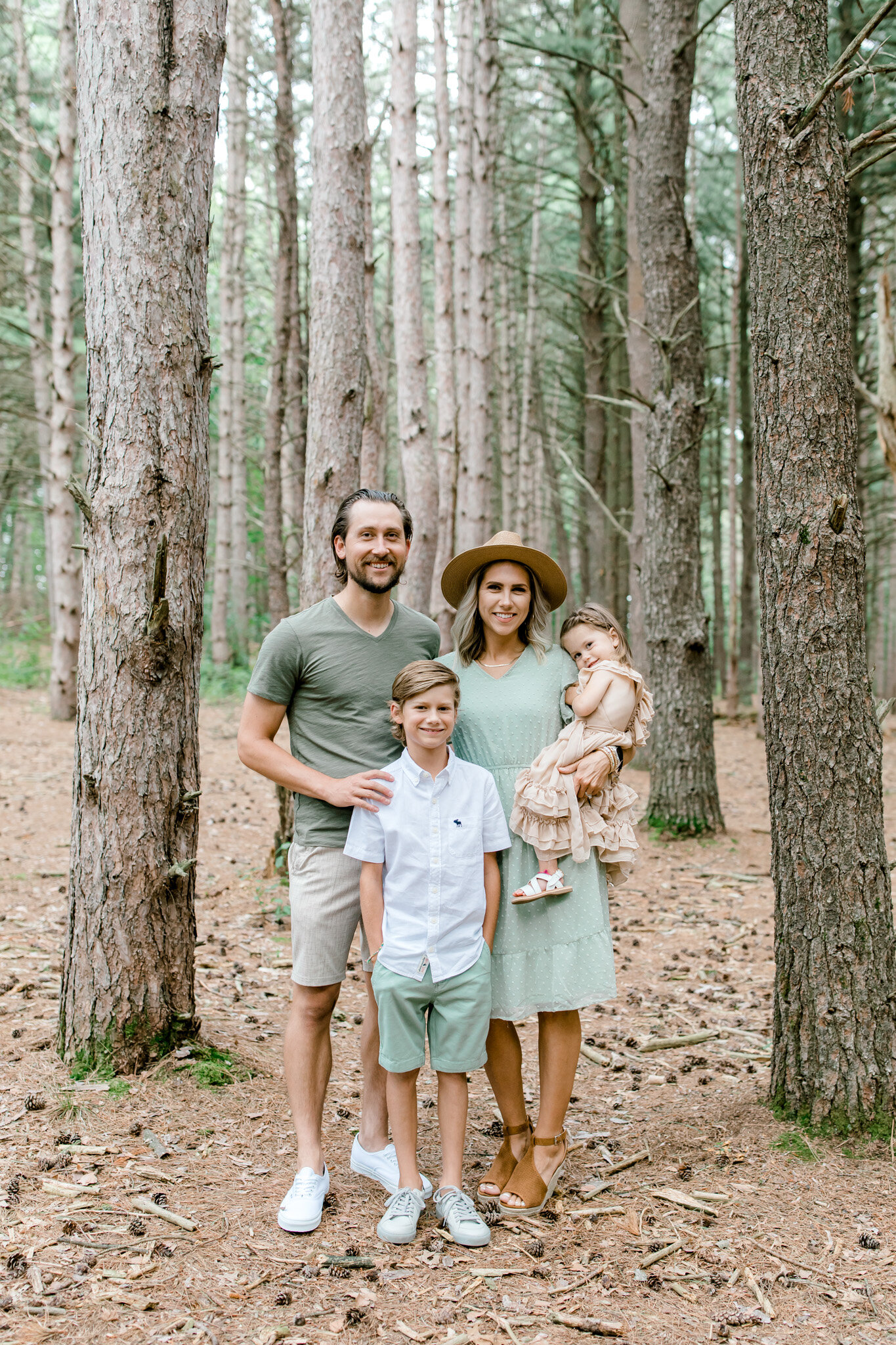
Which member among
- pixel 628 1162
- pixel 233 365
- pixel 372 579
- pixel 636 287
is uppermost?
pixel 233 365

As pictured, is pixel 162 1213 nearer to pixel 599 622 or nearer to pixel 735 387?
pixel 599 622

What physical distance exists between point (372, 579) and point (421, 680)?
0.42 meters

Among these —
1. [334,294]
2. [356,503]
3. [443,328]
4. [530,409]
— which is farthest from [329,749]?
[530,409]

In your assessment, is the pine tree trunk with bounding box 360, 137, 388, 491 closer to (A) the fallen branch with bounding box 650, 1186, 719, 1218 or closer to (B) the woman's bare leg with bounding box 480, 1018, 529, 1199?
(B) the woman's bare leg with bounding box 480, 1018, 529, 1199

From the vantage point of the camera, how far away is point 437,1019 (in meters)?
3.20

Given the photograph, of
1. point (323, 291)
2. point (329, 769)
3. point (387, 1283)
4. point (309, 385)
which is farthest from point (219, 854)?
point (387, 1283)

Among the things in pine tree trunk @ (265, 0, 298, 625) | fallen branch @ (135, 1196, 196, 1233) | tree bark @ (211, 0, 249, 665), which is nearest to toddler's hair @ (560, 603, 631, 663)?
fallen branch @ (135, 1196, 196, 1233)

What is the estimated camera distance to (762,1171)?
11.1 feet

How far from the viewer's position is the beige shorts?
11.0 feet

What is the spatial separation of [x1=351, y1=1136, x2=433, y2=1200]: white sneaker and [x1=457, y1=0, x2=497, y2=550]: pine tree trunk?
8083 mm

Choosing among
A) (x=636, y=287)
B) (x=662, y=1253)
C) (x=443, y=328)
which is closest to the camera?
(x=662, y=1253)

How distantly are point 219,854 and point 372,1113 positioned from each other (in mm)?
4685

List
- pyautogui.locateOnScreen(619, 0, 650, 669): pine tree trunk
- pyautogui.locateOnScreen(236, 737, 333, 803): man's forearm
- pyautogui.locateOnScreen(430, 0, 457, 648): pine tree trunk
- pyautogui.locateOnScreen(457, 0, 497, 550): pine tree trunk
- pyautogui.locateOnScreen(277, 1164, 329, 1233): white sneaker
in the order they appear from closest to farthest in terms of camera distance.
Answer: pyautogui.locateOnScreen(277, 1164, 329, 1233): white sneaker < pyautogui.locateOnScreen(236, 737, 333, 803): man's forearm < pyautogui.locateOnScreen(619, 0, 650, 669): pine tree trunk < pyautogui.locateOnScreen(430, 0, 457, 648): pine tree trunk < pyautogui.locateOnScreen(457, 0, 497, 550): pine tree trunk

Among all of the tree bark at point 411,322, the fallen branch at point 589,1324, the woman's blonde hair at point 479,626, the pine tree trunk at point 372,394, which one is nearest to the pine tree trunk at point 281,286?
the pine tree trunk at point 372,394
